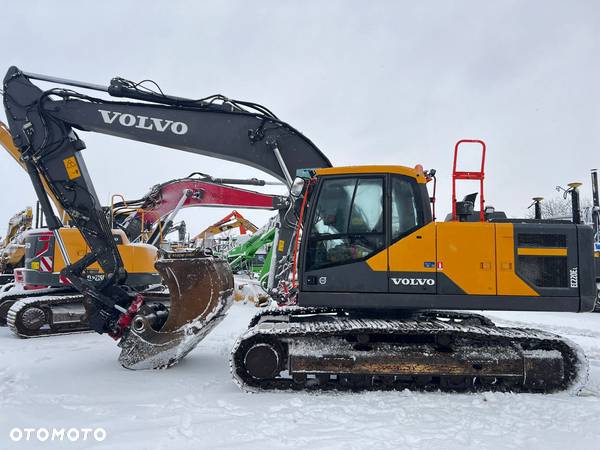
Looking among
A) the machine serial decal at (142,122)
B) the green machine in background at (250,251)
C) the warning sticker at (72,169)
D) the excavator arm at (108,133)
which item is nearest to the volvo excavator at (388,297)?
the excavator arm at (108,133)

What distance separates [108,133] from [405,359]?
4703 millimetres

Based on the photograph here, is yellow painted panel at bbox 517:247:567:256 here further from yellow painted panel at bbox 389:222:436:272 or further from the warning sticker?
the warning sticker

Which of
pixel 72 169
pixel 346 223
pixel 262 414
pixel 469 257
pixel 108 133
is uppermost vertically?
pixel 108 133

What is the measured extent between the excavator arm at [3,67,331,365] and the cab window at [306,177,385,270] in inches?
47.6

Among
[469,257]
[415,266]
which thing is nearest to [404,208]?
[415,266]

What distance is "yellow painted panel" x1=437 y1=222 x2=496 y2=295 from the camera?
4.70 metres

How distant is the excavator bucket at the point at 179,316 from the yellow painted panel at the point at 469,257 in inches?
102

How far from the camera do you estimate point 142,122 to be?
19.7 ft

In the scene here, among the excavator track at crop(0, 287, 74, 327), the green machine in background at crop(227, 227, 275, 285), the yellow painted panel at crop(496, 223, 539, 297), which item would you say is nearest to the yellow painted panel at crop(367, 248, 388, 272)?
the yellow painted panel at crop(496, 223, 539, 297)

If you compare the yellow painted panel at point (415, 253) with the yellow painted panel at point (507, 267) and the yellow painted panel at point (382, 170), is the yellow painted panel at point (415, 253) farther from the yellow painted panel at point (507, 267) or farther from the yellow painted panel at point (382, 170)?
the yellow painted panel at point (507, 267)

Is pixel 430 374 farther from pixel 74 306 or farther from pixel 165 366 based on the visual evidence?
pixel 74 306

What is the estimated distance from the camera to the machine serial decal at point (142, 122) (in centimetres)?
601

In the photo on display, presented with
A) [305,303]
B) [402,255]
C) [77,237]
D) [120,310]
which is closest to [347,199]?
[402,255]

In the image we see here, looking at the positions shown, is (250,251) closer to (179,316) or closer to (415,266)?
(179,316)
